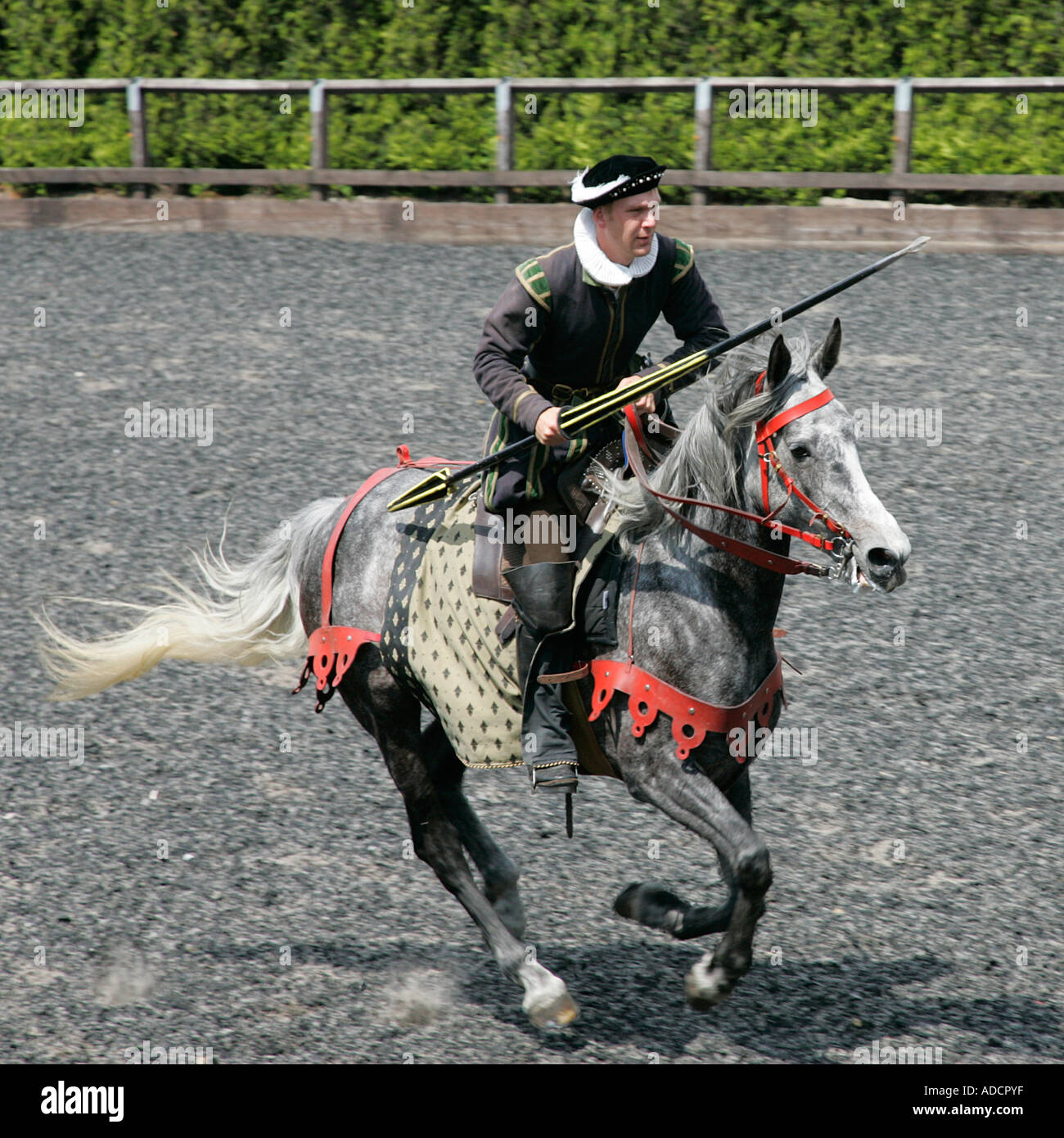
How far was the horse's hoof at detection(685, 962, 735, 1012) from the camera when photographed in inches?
164

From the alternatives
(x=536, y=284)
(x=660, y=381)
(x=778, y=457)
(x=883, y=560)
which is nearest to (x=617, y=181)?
(x=536, y=284)

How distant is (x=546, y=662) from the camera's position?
177 inches

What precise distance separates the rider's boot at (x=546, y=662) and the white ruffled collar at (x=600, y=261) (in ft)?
2.88

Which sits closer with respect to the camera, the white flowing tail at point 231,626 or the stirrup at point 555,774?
the stirrup at point 555,774

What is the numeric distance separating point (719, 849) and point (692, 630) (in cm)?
64

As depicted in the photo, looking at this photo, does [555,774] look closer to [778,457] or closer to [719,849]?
[719,849]

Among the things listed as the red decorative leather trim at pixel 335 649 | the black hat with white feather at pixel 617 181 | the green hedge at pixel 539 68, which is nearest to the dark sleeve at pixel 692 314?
the black hat with white feather at pixel 617 181

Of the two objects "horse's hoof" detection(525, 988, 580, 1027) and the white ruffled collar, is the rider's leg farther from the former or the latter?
the white ruffled collar

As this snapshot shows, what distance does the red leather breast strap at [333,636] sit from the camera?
5039 millimetres

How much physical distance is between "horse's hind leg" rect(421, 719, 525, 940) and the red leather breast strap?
0.41 metres

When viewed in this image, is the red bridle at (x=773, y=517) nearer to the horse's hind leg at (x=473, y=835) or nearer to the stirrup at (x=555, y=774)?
the stirrup at (x=555, y=774)

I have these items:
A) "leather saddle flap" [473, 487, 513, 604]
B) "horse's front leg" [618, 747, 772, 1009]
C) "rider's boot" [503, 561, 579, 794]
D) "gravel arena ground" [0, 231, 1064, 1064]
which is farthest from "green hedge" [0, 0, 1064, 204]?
"horse's front leg" [618, 747, 772, 1009]

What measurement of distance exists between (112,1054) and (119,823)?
1.61 meters
